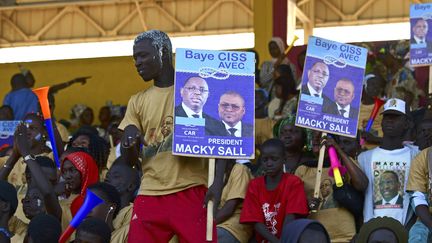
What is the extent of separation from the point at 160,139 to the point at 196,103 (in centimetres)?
33

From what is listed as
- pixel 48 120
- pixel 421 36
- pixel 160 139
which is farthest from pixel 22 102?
pixel 160 139

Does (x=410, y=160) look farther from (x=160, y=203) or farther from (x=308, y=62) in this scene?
(x=160, y=203)

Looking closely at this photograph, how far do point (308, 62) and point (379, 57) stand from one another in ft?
23.5

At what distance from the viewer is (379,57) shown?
55.1 feet

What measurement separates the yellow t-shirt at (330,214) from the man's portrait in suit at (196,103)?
6.40 feet

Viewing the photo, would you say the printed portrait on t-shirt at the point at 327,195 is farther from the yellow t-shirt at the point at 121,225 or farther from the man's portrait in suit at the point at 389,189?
the yellow t-shirt at the point at 121,225

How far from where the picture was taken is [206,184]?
7.82 metres

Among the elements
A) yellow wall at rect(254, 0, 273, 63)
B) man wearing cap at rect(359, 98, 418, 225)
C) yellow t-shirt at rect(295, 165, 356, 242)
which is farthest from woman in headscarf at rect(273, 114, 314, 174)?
yellow wall at rect(254, 0, 273, 63)

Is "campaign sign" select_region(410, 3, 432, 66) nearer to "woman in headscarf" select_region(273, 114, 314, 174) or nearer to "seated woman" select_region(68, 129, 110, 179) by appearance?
"woman in headscarf" select_region(273, 114, 314, 174)

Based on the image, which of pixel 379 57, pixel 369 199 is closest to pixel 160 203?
pixel 369 199

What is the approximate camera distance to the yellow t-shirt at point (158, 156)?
7.72m

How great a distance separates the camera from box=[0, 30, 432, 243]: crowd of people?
7.69 metres

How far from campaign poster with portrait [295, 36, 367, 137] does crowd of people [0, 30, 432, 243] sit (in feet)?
0.07

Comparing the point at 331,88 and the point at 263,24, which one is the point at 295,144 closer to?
the point at 331,88
